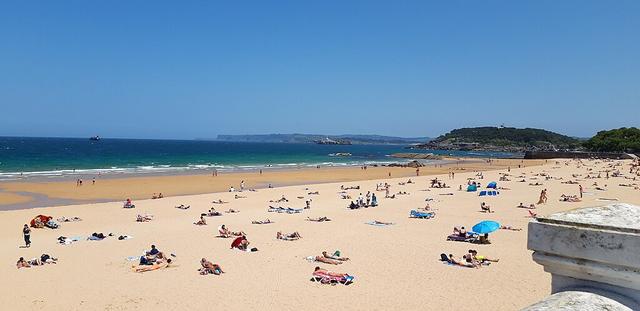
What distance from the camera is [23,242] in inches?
679

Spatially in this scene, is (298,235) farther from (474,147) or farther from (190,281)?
(474,147)

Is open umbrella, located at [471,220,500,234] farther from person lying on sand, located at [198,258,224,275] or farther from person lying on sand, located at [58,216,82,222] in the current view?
person lying on sand, located at [58,216,82,222]

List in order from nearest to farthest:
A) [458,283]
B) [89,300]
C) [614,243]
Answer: [614,243] < [89,300] < [458,283]

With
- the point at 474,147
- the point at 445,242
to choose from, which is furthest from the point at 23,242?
the point at 474,147

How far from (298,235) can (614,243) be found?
16.0 m

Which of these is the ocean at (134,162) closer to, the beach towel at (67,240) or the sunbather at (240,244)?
the beach towel at (67,240)

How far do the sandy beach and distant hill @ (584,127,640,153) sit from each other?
78804 mm

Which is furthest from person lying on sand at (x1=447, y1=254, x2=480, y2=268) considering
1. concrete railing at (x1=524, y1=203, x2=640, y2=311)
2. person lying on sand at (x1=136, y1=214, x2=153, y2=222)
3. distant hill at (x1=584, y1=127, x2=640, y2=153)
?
distant hill at (x1=584, y1=127, x2=640, y2=153)

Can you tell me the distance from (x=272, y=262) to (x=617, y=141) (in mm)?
98958

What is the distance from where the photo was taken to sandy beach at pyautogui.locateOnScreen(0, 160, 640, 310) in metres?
10.9

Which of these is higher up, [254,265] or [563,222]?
[563,222]

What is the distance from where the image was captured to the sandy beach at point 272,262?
35.9 feet

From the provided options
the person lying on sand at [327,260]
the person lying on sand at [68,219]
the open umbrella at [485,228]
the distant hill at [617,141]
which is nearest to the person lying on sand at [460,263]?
the open umbrella at [485,228]

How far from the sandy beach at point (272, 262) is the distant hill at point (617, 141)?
78804mm
